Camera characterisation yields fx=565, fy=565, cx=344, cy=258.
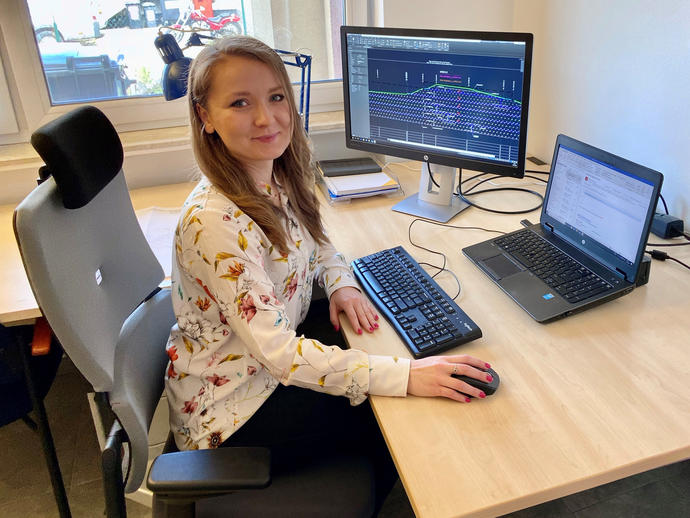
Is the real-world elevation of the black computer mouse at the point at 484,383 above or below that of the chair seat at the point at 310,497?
above

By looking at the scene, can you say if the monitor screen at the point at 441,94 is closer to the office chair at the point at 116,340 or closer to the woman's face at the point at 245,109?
the woman's face at the point at 245,109

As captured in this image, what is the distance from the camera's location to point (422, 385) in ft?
3.07

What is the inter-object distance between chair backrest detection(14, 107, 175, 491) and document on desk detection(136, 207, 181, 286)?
0.24m

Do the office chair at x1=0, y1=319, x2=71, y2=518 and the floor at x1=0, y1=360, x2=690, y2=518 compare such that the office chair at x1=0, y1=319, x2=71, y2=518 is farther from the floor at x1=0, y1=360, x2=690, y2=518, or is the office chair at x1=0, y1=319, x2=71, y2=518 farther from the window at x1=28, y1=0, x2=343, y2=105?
the window at x1=28, y1=0, x2=343, y2=105

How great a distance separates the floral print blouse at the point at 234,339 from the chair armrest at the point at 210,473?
0.53ft

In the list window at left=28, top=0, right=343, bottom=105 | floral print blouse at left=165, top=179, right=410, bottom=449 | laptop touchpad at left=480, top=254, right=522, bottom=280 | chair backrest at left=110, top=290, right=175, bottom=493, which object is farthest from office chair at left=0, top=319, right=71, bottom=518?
laptop touchpad at left=480, top=254, right=522, bottom=280

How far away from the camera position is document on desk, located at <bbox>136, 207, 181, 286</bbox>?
1.49 meters

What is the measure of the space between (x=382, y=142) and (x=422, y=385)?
898 mm

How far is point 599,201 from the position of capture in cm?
120

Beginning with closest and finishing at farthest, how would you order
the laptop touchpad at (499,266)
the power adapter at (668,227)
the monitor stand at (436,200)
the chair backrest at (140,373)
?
1. the chair backrest at (140,373)
2. the laptop touchpad at (499,266)
3. the power adapter at (668,227)
4. the monitor stand at (436,200)

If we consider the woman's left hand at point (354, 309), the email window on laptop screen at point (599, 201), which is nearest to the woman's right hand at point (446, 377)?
the woman's left hand at point (354, 309)

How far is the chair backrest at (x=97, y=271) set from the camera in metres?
0.88

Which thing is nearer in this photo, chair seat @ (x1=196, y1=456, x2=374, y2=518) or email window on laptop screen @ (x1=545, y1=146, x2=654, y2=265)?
chair seat @ (x1=196, y1=456, x2=374, y2=518)

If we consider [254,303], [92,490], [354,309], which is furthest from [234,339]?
[92,490]
